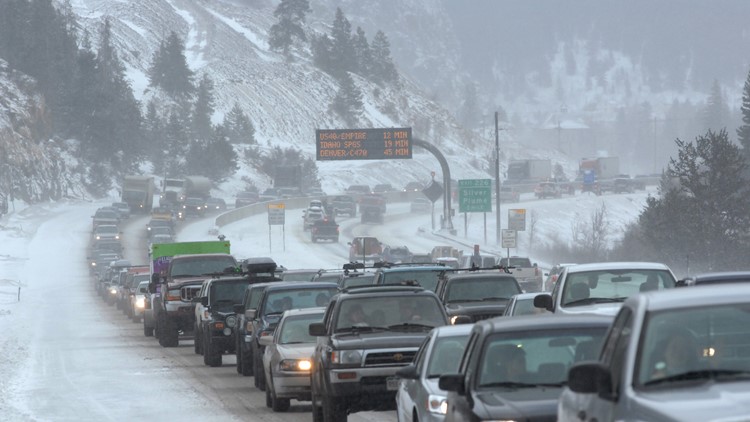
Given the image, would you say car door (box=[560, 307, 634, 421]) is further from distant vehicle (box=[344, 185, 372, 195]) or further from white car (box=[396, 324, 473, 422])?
distant vehicle (box=[344, 185, 372, 195])

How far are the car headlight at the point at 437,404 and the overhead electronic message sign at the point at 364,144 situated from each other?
8300cm

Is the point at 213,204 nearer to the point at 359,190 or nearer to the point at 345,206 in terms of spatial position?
the point at 345,206

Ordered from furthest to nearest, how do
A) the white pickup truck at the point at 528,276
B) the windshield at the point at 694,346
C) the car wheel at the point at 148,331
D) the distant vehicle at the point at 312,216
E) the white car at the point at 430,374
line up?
the distant vehicle at the point at 312,216 < the white pickup truck at the point at 528,276 < the car wheel at the point at 148,331 < the white car at the point at 430,374 < the windshield at the point at 694,346

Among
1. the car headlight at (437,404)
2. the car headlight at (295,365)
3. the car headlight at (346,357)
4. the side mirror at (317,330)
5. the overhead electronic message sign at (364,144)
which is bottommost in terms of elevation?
the car headlight at (295,365)

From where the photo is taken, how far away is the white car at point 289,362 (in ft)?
60.4

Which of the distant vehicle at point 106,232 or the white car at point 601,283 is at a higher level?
the white car at point 601,283

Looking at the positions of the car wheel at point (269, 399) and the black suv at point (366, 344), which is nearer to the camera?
the black suv at point (366, 344)

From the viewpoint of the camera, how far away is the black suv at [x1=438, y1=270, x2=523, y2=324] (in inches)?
919

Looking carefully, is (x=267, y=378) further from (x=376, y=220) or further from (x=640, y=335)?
(x=376, y=220)

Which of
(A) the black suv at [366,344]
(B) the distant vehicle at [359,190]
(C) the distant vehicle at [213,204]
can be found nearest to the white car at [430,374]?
(A) the black suv at [366,344]

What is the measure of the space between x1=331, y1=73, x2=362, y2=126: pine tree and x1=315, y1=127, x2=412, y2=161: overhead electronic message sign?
87.1 meters

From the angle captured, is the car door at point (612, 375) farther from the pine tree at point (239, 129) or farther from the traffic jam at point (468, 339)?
the pine tree at point (239, 129)

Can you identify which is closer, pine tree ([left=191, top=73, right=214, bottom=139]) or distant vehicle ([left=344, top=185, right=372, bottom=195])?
distant vehicle ([left=344, top=185, right=372, bottom=195])

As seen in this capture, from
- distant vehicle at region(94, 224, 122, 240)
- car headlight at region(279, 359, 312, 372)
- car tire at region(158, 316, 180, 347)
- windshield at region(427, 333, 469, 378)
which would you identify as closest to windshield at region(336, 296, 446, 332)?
car headlight at region(279, 359, 312, 372)
